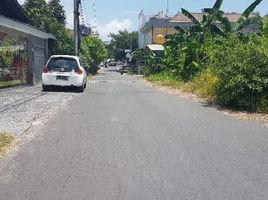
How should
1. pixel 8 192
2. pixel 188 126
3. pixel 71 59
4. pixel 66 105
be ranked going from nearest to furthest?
1. pixel 8 192
2. pixel 188 126
3. pixel 66 105
4. pixel 71 59

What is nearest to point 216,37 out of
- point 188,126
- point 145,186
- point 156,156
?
point 188,126

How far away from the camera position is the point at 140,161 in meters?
8.12

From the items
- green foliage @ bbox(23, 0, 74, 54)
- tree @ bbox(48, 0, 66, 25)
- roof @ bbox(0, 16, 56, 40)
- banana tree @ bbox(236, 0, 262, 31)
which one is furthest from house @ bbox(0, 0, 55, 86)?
tree @ bbox(48, 0, 66, 25)

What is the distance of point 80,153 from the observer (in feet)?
28.7

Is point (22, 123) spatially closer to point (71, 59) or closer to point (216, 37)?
point (71, 59)

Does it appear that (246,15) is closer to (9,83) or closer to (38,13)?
(9,83)

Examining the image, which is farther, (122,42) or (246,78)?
(122,42)

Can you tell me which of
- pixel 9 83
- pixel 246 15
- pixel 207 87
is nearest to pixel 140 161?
pixel 207 87

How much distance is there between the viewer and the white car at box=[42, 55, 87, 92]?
2341 cm

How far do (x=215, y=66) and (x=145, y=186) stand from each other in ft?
39.0

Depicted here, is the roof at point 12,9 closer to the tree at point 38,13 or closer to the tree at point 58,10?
the tree at point 38,13

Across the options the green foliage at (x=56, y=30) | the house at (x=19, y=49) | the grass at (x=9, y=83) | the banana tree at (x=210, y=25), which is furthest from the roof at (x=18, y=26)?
the green foliage at (x=56, y=30)

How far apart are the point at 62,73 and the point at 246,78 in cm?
1011

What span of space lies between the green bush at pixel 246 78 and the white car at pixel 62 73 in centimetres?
865
